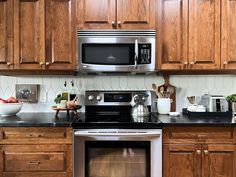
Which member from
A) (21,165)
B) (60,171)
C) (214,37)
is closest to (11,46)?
(21,165)

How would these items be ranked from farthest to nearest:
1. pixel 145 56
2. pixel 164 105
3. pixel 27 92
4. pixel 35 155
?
pixel 27 92
pixel 164 105
pixel 145 56
pixel 35 155

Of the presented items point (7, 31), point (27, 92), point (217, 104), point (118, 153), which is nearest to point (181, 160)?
point (118, 153)

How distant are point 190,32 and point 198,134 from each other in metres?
0.93

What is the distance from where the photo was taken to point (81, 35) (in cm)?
226

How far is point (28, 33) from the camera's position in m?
2.30

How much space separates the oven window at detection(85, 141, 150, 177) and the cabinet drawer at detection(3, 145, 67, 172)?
0.22 meters

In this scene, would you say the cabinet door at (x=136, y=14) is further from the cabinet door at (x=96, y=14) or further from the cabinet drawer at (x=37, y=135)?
the cabinet drawer at (x=37, y=135)

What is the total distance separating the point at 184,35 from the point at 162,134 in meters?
0.94

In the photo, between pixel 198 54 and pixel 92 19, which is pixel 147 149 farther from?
pixel 92 19

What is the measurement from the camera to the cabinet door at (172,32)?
2.31 meters

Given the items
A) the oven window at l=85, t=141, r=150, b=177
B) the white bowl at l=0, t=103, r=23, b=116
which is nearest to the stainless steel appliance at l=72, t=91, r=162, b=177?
the oven window at l=85, t=141, r=150, b=177

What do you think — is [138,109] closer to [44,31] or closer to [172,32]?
[172,32]

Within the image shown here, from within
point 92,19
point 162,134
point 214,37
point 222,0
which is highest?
point 222,0

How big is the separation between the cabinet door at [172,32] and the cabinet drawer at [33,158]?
1.16m
